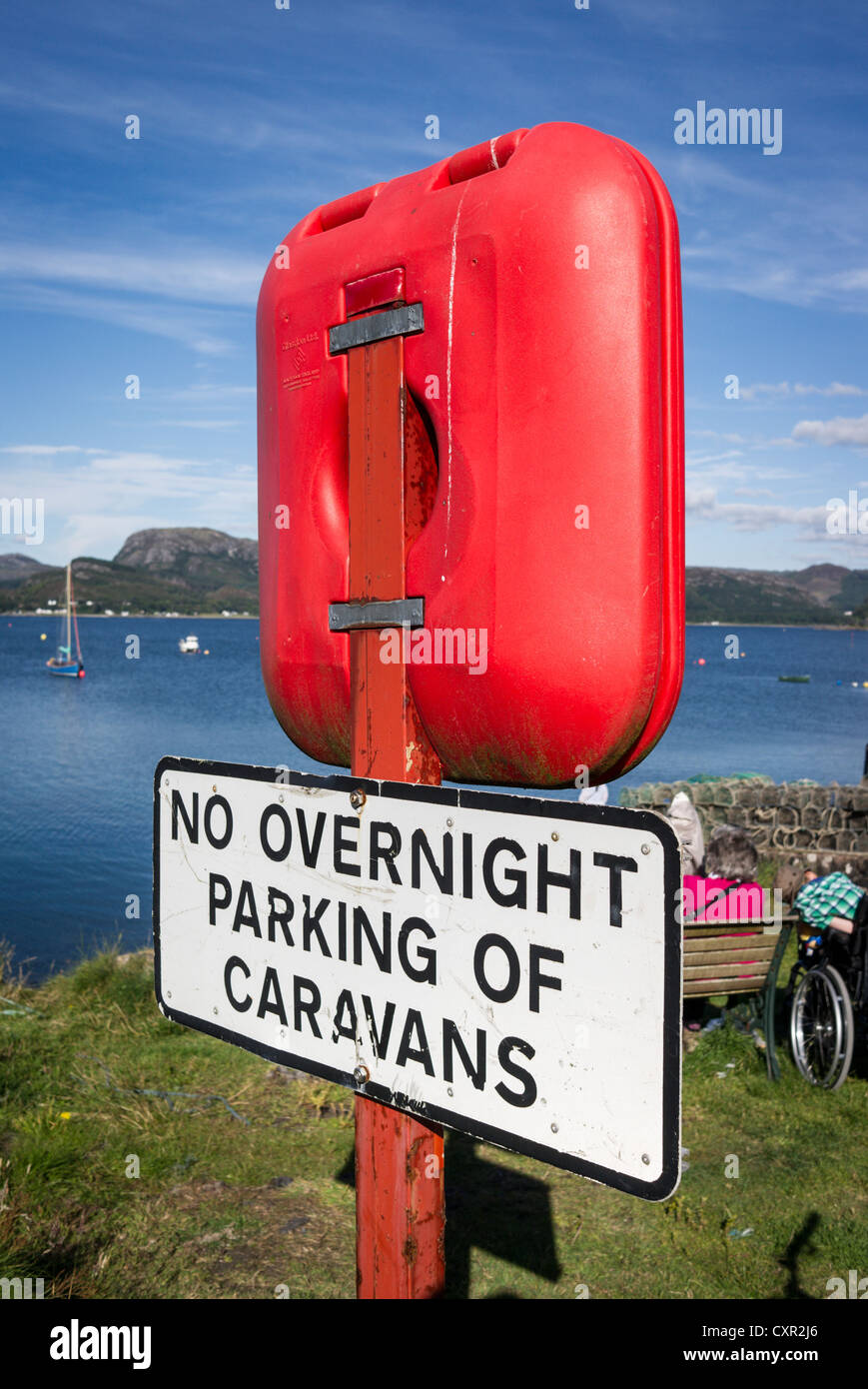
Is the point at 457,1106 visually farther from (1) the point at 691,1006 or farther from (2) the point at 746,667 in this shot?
(2) the point at 746,667

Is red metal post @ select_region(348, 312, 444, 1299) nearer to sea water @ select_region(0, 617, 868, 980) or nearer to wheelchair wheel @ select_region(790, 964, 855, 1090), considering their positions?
wheelchair wheel @ select_region(790, 964, 855, 1090)

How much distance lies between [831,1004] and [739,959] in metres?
0.61

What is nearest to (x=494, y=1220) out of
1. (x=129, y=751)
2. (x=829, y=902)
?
(x=829, y=902)

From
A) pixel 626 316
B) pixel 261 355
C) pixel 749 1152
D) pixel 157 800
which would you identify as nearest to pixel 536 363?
pixel 626 316

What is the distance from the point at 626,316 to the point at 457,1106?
1232 millimetres

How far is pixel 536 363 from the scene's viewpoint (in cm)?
167

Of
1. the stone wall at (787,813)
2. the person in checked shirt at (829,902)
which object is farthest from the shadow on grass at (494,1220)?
the stone wall at (787,813)

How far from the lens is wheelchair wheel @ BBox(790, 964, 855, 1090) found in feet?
20.7

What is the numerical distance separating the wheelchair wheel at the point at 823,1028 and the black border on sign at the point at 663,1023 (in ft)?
17.0

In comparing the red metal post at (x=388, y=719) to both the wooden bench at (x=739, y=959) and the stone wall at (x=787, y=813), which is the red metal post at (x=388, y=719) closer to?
the wooden bench at (x=739, y=959)

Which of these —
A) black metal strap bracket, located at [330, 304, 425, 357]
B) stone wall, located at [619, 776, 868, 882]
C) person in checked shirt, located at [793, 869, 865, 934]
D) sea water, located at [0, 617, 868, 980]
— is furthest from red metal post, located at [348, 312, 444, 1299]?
stone wall, located at [619, 776, 868, 882]

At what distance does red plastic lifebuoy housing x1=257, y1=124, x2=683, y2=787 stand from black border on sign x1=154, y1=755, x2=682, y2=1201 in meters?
0.16

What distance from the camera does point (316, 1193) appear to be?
5.27 meters

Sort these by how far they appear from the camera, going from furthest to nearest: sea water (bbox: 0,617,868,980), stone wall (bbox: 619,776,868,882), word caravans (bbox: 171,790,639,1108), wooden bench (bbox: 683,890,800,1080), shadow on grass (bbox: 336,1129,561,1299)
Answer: sea water (bbox: 0,617,868,980), stone wall (bbox: 619,776,868,882), wooden bench (bbox: 683,890,800,1080), shadow on grass (bbox: 336,1129,561,1299), word caravans (bbox: 171,790,639,1108)
